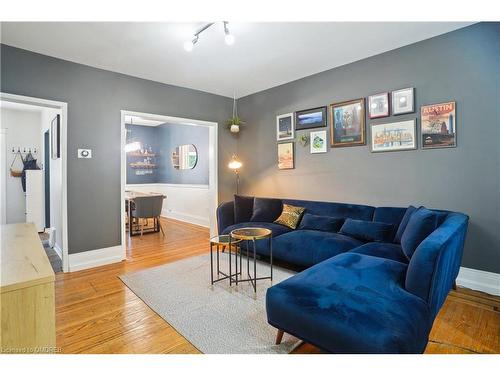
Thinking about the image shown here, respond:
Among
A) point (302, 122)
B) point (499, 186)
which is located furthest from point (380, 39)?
point (499, 186)

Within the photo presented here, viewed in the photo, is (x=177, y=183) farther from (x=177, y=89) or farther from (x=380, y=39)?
(x=380, y=39)

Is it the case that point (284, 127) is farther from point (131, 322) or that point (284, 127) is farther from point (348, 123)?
point (131, 322)

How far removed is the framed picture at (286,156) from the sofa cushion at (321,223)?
1008 millimetres

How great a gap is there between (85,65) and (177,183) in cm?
383

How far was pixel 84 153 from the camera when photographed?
3.41m

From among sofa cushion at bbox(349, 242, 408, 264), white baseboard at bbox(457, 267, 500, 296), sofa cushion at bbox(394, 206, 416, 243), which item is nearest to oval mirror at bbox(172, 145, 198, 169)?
sofa cushion at bbox(349, 242, 408, 264)

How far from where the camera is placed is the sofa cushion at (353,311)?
1283 millimetres

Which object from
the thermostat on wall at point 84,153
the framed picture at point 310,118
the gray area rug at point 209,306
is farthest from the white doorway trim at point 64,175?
the framed picture at point 310,118

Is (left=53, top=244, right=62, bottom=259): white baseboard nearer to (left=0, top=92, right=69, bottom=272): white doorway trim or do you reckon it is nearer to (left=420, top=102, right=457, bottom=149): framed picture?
(left=0, top=92, right=69, bottom=272): white doorway trim

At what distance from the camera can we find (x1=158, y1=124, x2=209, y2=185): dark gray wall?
6.04m

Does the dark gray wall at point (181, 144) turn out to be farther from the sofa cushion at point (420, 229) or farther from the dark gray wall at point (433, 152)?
the sofa cushion at point (420, 229)

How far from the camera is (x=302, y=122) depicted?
3996mm

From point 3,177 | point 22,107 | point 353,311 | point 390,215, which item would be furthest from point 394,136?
point 3,177
